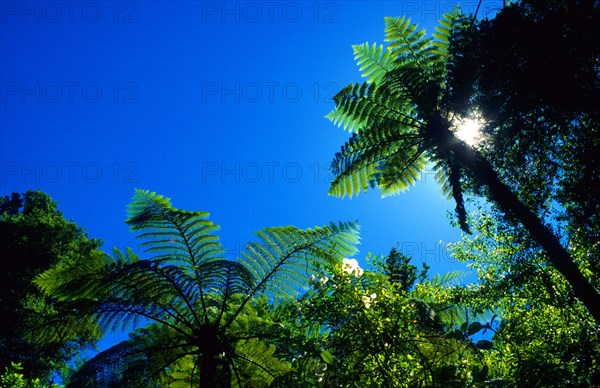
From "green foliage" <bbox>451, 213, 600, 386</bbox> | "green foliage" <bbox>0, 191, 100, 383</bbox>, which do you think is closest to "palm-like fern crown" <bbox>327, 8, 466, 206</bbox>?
"green foliage" <bbox>451, 213, 600, 386</bbox>

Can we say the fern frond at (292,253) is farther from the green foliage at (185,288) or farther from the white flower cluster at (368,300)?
the white flower cluster at (368,300)

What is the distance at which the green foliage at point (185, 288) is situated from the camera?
3658 millimetres

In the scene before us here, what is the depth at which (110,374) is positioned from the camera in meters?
3.77

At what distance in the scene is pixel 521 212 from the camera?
457 cm

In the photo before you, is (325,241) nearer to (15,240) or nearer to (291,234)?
(291,234)

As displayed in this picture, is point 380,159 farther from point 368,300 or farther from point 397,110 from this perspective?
point 368,300

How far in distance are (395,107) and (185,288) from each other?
5.05 m

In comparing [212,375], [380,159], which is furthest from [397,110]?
[212,375]

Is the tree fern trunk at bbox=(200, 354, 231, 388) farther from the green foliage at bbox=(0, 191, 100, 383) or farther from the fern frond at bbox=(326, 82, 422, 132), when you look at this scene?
the green foliage at bbox=(0, 191, 100, 383)

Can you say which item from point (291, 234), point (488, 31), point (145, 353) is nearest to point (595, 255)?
point (488, 31)

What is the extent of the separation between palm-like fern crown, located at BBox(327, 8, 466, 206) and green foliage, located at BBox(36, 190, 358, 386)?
2843mm

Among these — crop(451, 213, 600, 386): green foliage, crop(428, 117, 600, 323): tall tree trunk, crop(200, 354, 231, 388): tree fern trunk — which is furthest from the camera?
crop(451, 213, 600, 386): green foliage

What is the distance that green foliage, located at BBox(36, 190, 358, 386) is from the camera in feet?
12.0

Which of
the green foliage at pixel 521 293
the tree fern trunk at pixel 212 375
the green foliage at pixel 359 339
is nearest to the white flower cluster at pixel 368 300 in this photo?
the green foliage at pixel 359 339
